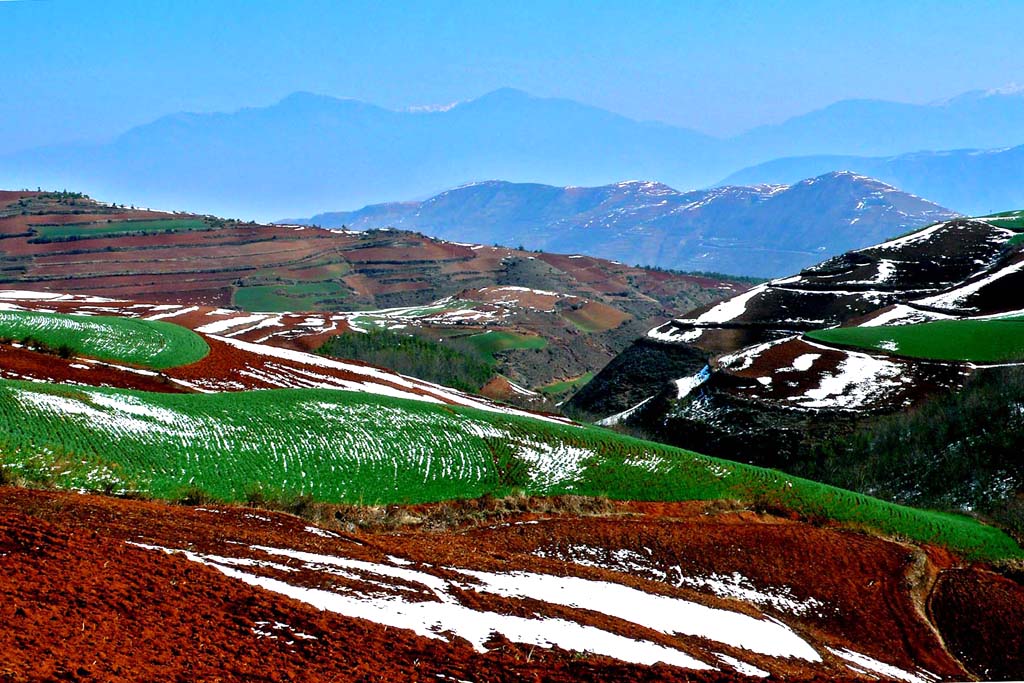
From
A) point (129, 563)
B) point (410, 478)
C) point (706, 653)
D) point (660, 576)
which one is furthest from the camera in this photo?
point (410, 478)

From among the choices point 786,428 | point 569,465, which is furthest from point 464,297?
point 569,465

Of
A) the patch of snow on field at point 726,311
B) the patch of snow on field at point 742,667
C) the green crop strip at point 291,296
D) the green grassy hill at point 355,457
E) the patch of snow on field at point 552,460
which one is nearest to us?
the patch of snow on field at point 742,667

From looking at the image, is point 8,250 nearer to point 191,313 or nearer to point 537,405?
point 191,313

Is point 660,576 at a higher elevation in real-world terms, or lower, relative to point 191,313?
lower

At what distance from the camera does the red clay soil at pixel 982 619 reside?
2380cm

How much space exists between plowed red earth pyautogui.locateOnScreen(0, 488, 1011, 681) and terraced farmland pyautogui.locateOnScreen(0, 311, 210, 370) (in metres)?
31.8

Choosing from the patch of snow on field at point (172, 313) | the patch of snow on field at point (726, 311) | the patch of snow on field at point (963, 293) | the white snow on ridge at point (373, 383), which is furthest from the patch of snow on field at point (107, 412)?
the patch of snow on field at point (963, 293)

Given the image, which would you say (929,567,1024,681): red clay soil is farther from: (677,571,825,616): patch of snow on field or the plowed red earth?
(677,571,825,616): patch of snow on field

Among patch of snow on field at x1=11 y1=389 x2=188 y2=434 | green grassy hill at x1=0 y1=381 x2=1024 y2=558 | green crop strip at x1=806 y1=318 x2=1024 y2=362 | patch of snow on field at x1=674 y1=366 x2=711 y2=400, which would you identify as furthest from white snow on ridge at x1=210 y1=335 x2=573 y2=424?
green crop strip at x1=806 y1=318 x2=1024 y2=362

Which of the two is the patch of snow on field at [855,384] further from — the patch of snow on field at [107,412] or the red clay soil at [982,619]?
the patch of snow on field at [107,412]

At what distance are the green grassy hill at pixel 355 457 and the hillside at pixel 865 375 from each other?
39.0 feet

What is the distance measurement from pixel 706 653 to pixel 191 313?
107116 mm

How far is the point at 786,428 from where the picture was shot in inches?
2437

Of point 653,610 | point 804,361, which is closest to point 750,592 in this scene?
point 653,610
